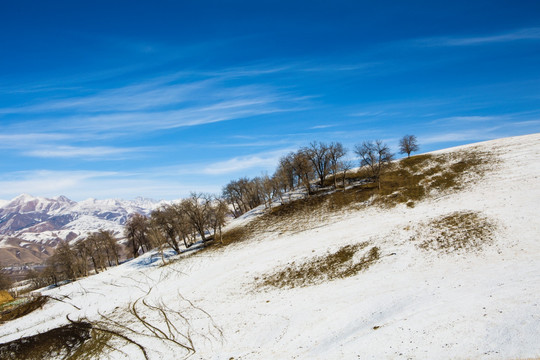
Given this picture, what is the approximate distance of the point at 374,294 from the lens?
81.6 ft

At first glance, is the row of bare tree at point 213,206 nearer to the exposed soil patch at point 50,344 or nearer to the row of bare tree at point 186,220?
the row of bare tree at point 186,220

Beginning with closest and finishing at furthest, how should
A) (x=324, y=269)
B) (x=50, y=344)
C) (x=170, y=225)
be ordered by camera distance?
(x=50, y=344)
(x=324, y=269)
(x=170, y=225)

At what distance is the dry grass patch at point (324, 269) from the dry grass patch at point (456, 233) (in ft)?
21.8

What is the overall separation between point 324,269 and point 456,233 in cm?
1695

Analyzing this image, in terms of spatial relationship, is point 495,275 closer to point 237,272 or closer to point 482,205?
point 482,205

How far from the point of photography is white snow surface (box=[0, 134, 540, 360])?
1582 cm

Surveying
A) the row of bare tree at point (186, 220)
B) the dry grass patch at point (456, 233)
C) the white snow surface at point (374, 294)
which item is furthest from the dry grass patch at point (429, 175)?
the row of bare tree at point (186, 220)

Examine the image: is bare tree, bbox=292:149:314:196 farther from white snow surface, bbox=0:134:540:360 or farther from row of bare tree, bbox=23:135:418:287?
white snow surface, bbox=0:134:540:360

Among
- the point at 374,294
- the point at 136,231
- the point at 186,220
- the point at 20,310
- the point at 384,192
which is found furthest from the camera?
the point at 136,231

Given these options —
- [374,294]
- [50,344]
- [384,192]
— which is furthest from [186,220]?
[374,294]

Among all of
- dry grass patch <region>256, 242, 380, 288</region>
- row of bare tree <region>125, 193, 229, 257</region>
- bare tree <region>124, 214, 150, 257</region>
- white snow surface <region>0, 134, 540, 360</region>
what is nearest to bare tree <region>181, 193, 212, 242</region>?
row of bare tree <region>125, 193, 229, 257</region>

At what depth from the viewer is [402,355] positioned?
14758 mm

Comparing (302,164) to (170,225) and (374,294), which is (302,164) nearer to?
(170,225)

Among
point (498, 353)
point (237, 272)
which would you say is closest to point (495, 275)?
point (498, 353)
